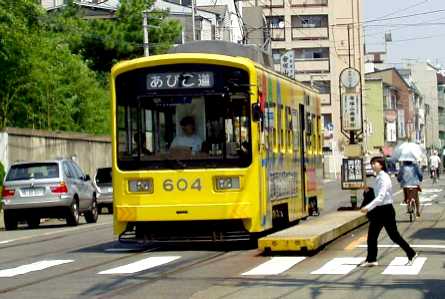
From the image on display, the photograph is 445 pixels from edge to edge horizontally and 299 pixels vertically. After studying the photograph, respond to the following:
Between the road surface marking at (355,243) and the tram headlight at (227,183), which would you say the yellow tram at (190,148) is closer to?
the tram headlight at (227,183)

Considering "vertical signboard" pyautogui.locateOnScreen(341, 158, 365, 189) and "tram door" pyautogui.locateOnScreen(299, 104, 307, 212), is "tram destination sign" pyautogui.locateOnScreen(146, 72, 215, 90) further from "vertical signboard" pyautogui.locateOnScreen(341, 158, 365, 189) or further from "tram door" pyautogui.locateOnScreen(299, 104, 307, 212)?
"vertical signboard" pyautogui.locateOnScreen(341, 158, 365, 189)

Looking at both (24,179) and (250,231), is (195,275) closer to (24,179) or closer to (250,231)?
(250,231)

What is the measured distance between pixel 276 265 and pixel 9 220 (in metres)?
15.4

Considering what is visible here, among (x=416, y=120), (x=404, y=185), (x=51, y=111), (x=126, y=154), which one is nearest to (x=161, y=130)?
(x=126, y=154)

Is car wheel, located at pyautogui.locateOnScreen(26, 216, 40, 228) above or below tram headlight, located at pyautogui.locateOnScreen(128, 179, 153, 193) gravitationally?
below

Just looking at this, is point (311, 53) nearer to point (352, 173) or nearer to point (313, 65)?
point (313, 65)

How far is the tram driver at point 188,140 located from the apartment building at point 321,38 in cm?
7890

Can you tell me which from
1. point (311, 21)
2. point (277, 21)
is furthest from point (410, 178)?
point (277, 21)

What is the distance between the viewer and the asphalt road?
13000mm

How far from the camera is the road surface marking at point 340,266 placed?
15.1m

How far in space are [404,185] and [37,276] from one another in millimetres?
12721

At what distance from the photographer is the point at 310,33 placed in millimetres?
98938

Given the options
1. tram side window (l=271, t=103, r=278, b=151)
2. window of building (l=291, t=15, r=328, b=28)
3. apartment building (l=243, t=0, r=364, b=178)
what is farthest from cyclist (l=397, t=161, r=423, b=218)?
window of building (l=291, t=15, r=328, b=28)

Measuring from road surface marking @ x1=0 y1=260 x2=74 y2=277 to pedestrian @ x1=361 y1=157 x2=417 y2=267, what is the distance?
192 inches
